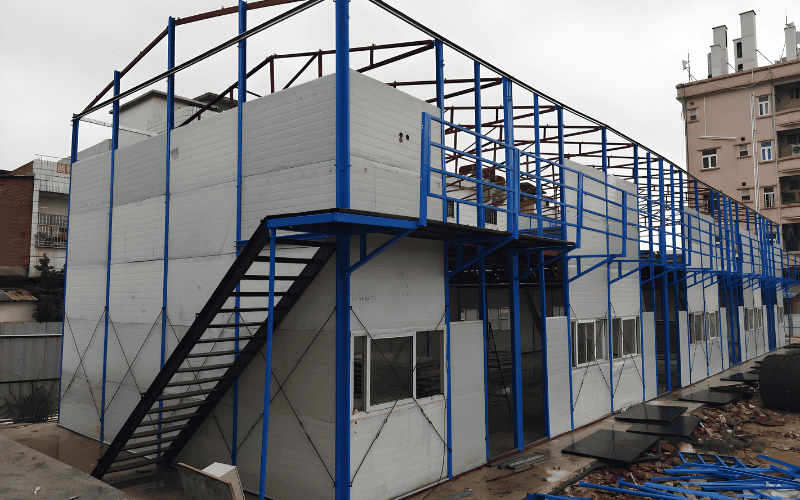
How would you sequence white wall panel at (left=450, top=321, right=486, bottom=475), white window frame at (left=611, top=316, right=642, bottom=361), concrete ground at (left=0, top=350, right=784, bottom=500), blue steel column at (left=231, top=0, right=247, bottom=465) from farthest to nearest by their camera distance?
white window frame at (left=611, top=316, right=642, bottom=361) < white wall panel at (left=450, top=321, right=486, bottom=475) < blue steel column at (left=231, top=0, right=247, bottom=465) < concrete ground at (left=0, top=350, right=784, bottom=500)

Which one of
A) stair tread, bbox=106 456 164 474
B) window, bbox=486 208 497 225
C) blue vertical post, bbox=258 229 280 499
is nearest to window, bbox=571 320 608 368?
window, bbox=486 208 497 225

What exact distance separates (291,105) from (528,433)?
8.81 m

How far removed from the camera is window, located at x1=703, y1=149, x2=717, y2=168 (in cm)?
4484

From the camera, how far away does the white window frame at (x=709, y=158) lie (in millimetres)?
44844

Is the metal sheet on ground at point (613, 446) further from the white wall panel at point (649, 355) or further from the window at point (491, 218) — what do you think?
the window at point (491, 218)

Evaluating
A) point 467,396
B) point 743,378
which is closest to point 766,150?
point 743,378

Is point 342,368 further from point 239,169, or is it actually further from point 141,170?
point 141,170

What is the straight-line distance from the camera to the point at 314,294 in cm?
827

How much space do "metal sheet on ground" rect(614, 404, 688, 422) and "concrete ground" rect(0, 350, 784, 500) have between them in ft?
1.73

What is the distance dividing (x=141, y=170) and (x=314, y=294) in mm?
6185

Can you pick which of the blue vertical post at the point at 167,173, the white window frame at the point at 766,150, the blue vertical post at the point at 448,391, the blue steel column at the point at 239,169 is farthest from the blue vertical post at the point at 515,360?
the white window frame at the point at 766,150

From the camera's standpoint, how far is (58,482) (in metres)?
6.57

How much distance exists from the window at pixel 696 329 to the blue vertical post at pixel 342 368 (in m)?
16.8

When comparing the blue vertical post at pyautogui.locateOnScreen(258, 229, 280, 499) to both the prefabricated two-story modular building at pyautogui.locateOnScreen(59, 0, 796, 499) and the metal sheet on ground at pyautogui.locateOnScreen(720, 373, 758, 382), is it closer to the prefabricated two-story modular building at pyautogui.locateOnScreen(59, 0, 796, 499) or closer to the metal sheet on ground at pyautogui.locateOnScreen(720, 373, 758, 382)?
the prefabricated two-story modular building at pyautogui.locateOnScreen(59, 0, 796, 499)
